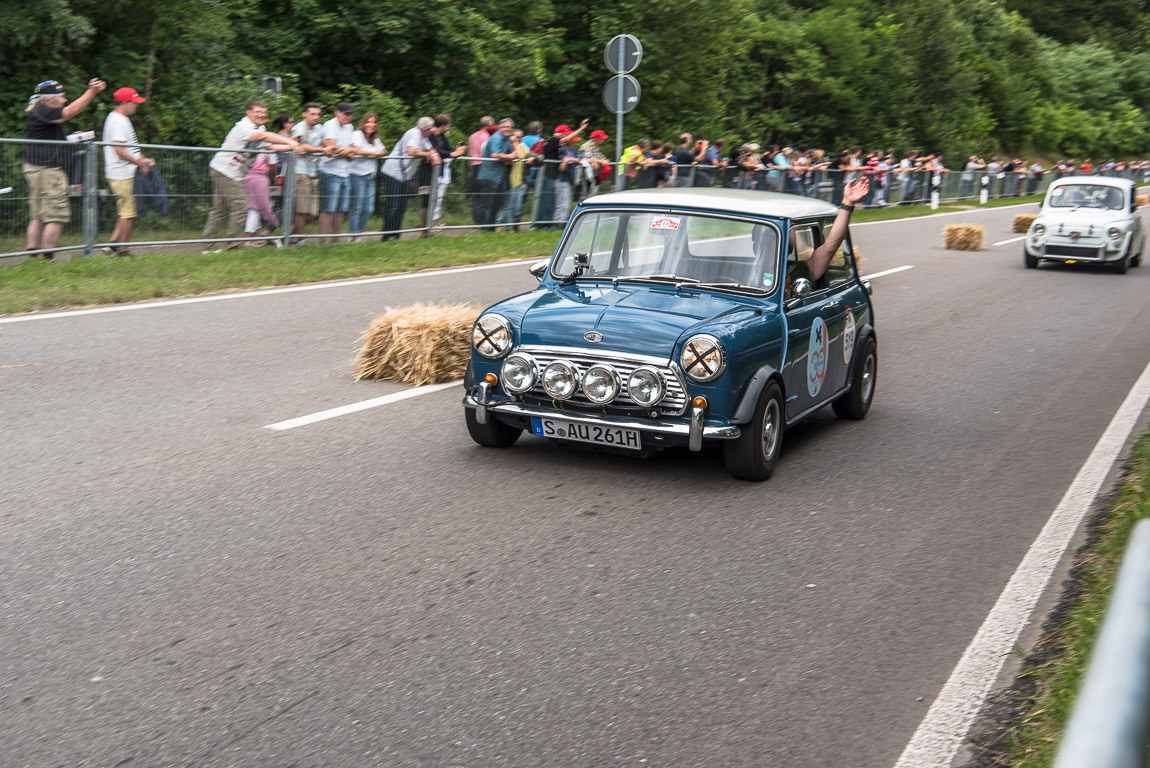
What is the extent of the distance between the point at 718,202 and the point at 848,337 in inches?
58.0

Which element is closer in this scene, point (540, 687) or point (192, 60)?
point (540, 687)

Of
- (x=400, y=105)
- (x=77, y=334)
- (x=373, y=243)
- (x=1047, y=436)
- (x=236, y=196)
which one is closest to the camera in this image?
(x=1047, y=436)

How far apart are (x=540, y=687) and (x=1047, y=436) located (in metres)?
5.47

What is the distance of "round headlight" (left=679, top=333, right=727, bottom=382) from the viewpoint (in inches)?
258

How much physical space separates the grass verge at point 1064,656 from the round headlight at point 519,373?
9.52ft

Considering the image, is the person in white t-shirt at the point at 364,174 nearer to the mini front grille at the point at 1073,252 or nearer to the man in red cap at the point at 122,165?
the man in red cap at the point at 122,165

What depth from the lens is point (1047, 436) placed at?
8.48 metres

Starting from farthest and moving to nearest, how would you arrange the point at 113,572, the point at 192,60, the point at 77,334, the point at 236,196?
the point at 192,60, the point at 236,196, the point at 77,334, the point at 113,572

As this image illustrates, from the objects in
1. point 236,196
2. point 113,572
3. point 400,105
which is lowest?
point 113,572

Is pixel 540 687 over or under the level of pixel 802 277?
under

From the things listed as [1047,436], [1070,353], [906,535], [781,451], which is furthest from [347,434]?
Answer: [1070,353]

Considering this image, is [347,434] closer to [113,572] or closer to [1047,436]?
[113,572]

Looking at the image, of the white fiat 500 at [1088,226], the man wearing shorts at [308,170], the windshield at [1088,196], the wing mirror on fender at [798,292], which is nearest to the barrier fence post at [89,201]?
the man wearing shorts at [308,170]

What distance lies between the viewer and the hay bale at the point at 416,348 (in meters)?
9.48
